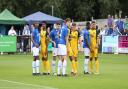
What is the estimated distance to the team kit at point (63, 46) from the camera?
80.9ft

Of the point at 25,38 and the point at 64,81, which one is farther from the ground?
the point at 25,38

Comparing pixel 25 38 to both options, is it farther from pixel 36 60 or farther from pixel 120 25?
pixel 36 60

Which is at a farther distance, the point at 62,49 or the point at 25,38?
the point at 25,38

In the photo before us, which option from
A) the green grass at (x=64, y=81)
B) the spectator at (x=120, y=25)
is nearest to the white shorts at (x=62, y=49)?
the green grass at (x=64, y=81)

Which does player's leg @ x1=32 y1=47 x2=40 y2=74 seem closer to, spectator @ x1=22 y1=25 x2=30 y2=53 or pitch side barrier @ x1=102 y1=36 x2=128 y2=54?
pitch side barrier @ x1=102 y1=36 x2=128 y2=54

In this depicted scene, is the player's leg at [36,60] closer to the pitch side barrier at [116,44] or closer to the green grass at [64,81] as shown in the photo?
the green grass at [64,81]

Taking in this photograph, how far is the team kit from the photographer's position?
24656 millimetres

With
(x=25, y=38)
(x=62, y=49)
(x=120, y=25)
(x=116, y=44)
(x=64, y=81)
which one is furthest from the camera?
(x=25, y=38)

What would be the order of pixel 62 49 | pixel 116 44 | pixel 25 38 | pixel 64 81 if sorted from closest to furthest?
pixel 64 81 < pixel 62 49 < pixel 116 44 < pixel 25 38

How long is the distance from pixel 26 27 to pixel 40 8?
→ 57.6 feet

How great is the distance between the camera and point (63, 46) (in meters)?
24.6

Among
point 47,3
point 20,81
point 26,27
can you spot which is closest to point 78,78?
point 20,81

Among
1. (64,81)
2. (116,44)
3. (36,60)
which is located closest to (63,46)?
(36,60)

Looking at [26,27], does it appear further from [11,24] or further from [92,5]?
[92,5]
